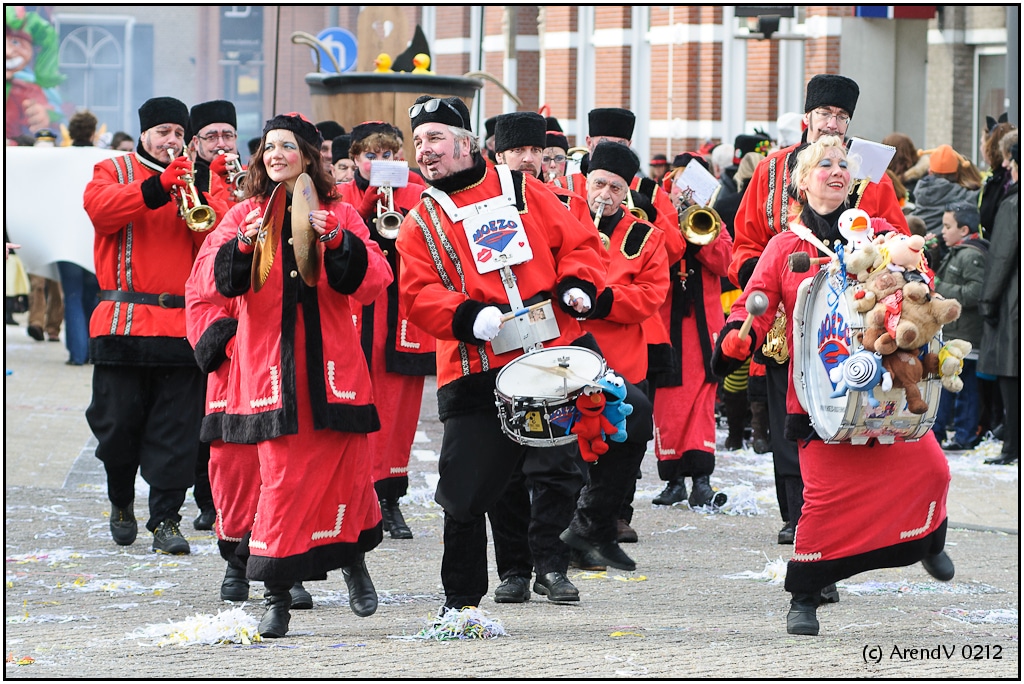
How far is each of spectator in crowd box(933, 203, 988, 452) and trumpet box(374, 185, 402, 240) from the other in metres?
4.64

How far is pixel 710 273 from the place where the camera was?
940cm

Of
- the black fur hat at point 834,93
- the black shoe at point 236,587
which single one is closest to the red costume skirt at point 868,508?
the black fur hat at point 834,93

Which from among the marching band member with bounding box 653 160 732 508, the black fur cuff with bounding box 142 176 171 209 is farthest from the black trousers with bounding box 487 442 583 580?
the marching band member with bounding box 653 160 732 508

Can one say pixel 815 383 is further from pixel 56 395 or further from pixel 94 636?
pixel 56 395

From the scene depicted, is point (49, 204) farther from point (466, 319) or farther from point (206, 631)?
point (466, 319)

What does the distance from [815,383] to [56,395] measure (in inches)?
389

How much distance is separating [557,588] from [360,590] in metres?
0.82

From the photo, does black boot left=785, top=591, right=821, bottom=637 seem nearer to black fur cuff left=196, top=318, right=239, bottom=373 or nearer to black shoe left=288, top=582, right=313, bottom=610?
black shoe left=288, top=582, right=313, bottom=610

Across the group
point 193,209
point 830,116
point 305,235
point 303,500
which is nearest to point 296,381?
point 303,500

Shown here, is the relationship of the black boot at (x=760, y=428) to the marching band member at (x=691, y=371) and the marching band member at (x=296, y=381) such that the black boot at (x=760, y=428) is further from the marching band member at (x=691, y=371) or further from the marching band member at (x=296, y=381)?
the marching band member at (x=296, y=381)

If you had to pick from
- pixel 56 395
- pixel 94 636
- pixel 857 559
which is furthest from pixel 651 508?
pixel 56 395

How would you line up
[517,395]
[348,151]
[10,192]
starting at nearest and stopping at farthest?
[517,395] < [348,151] < [10,192]

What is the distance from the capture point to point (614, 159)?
7602 mm

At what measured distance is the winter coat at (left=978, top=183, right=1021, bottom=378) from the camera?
35.7 ft
